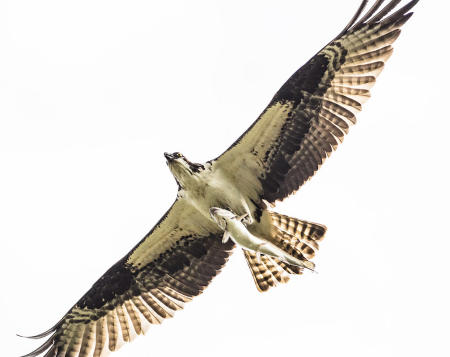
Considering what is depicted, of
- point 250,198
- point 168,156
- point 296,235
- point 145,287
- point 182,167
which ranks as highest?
point 168,156

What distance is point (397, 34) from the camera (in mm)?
13750

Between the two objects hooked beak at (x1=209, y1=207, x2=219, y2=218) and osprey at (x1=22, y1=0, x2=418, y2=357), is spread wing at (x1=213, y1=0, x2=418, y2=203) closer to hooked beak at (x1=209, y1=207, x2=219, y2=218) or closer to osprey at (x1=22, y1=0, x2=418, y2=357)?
osprey at (x1=22, y1=0, x2=418, y2=357)

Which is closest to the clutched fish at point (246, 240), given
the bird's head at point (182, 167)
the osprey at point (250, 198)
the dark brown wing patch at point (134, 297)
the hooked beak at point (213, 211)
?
the hooked beak at point (213, 211)

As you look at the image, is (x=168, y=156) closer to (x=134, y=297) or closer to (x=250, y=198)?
(x=250, y=198)

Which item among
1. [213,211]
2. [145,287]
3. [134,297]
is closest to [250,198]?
[213,211]

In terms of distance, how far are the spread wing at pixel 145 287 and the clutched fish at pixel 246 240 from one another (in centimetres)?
76

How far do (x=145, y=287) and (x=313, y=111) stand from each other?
3834 mm

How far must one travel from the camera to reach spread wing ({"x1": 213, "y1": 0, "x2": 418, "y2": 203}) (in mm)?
13891

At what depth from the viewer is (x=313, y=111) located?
14086mm

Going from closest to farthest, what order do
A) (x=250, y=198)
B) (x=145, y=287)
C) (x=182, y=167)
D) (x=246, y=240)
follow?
(x=246, y=240), (x=182, y=167), (x=250, y=198), (x=145, y=287)

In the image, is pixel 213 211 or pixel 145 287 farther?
pixel 145 287

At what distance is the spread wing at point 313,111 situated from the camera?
13.9 metres

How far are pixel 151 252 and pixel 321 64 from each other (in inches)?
154

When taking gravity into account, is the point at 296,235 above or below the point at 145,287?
below
